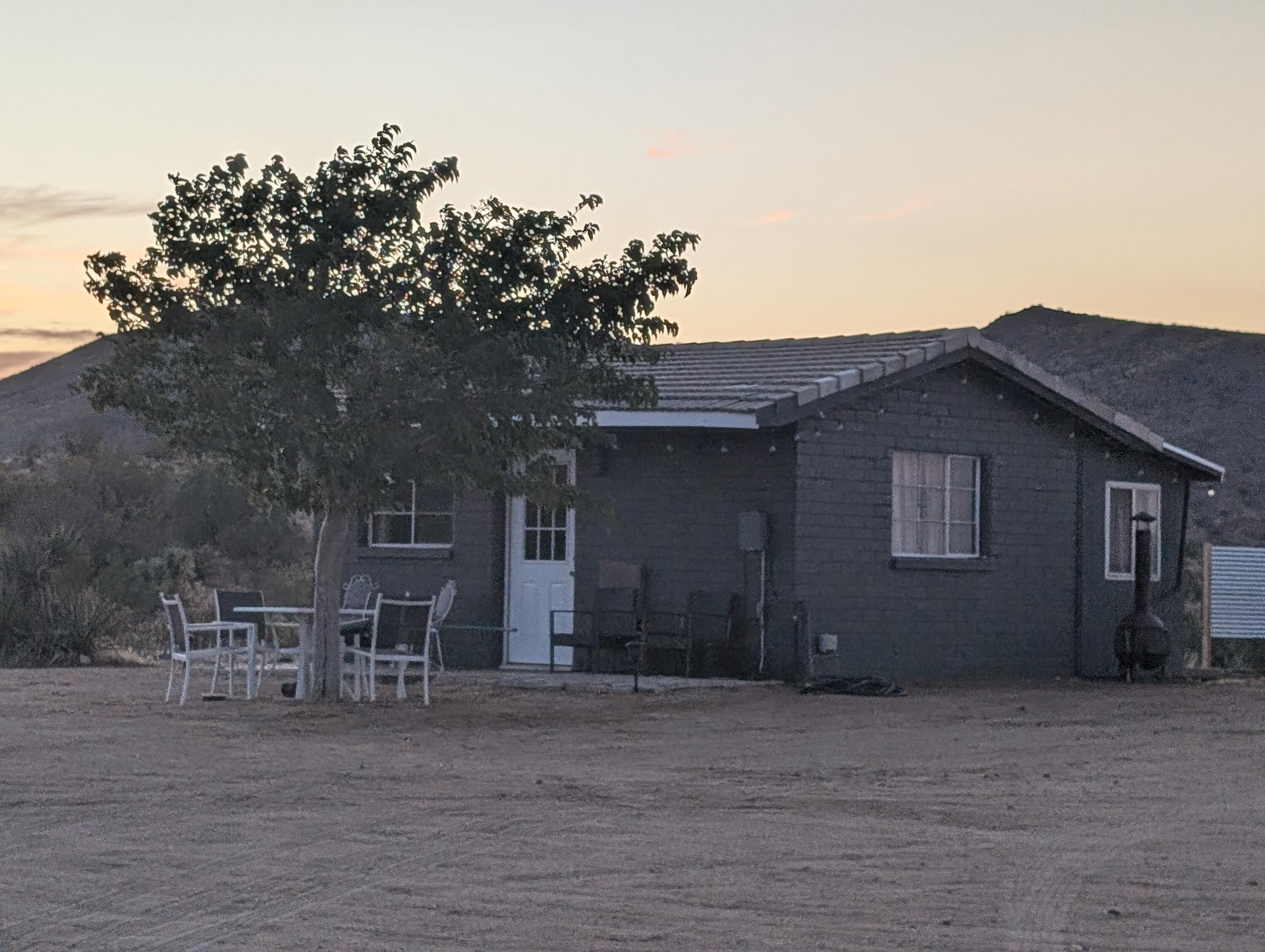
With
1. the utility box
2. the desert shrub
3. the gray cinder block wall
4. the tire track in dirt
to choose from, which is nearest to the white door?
the utility box

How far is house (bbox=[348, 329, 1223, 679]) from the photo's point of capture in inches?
713

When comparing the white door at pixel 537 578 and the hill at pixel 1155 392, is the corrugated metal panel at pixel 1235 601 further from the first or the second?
the hill at pixel 1155 392

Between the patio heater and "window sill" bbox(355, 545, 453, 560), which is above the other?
"window sill" bbox(355, 545, 453, 560)

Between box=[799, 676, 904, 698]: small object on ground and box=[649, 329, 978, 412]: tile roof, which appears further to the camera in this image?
box=[649, 329, 978, 412]: tile roof

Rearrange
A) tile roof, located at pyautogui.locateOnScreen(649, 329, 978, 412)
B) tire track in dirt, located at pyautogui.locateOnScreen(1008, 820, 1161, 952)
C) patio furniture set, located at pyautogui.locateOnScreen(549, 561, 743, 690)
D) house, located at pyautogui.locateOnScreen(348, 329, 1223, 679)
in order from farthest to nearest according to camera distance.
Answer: patio furniture set, located at pyautogui.locateOnScreen(549, 561, 743, 690), house, located at pyautogui.locateOnScreen(348, 329, 1223, 679), tile roof, located at pyautogui.locateOnScreen(649, 329, 978, 412), tire track in dirt, located at pyautogui.locateOnScreen(1008, 820, 1161, 952)

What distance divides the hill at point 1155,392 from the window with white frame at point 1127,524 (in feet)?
92.6

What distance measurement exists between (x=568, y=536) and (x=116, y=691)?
4852 millimetres

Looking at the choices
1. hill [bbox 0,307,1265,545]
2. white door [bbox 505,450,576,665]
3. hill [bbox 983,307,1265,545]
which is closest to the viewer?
white door [bbox 505,450,576,665]

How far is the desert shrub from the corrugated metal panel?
38.6 feet

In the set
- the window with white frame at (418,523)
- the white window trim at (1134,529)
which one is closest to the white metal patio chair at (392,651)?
the window with white frame at (418,523)

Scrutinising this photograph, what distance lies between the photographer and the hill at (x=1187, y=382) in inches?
2082

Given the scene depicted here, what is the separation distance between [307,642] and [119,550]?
18.1 meters

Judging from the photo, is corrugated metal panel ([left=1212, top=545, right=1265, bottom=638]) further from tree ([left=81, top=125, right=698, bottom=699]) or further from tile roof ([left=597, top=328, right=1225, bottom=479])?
tree ([left=81, top=125, right=698, bottom=699])

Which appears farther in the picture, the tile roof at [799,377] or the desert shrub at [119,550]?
the desert shrub at [119,550]
